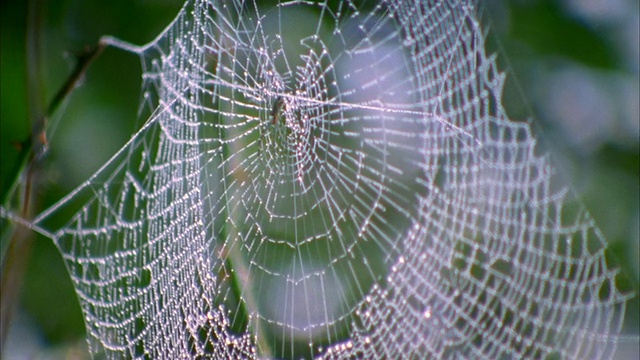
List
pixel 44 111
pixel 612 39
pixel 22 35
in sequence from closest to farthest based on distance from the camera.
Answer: pixel 44 111, pixel 22 35, pixel 612 39

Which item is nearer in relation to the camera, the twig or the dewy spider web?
the twig

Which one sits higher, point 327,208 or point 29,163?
point 29,163

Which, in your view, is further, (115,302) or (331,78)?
(331,78)

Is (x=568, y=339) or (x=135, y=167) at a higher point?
(x=135, y=167)

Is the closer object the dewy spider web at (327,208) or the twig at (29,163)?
the twig at (29,163)

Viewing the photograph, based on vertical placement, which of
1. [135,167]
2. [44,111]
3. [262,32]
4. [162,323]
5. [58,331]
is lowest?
[58,331]

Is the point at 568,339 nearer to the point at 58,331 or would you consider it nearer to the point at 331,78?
the point at 331,78

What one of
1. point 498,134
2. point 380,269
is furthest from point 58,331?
point 498,134

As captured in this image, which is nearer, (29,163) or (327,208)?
(29,163)
